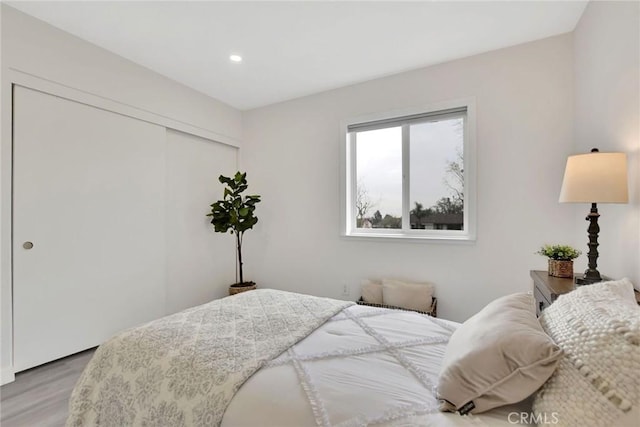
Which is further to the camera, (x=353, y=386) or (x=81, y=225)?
(x=81, y=225)

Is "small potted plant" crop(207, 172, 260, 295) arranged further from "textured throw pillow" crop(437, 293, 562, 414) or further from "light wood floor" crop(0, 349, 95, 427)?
"textured throw pillow" crop(437, 293, 562, 414)

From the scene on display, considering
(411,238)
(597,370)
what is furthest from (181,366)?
(411,238)

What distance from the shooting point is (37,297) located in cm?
225

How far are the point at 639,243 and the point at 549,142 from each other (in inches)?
50.5

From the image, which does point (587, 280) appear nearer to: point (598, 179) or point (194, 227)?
point (598, 179)

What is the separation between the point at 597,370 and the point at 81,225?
324 centimetres

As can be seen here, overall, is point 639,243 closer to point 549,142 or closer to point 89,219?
point 549,142

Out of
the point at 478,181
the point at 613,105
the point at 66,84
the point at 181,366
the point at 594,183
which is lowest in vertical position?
the point at 181,366

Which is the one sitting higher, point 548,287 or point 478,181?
point 478,181

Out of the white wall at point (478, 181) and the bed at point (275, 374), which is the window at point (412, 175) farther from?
the bed at point (275, 374)

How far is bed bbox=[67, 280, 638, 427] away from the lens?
899mm

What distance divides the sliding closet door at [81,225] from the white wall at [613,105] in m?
3.61

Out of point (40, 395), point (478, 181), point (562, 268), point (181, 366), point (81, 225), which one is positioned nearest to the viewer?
point (181, 366)

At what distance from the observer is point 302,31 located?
7.68ft
